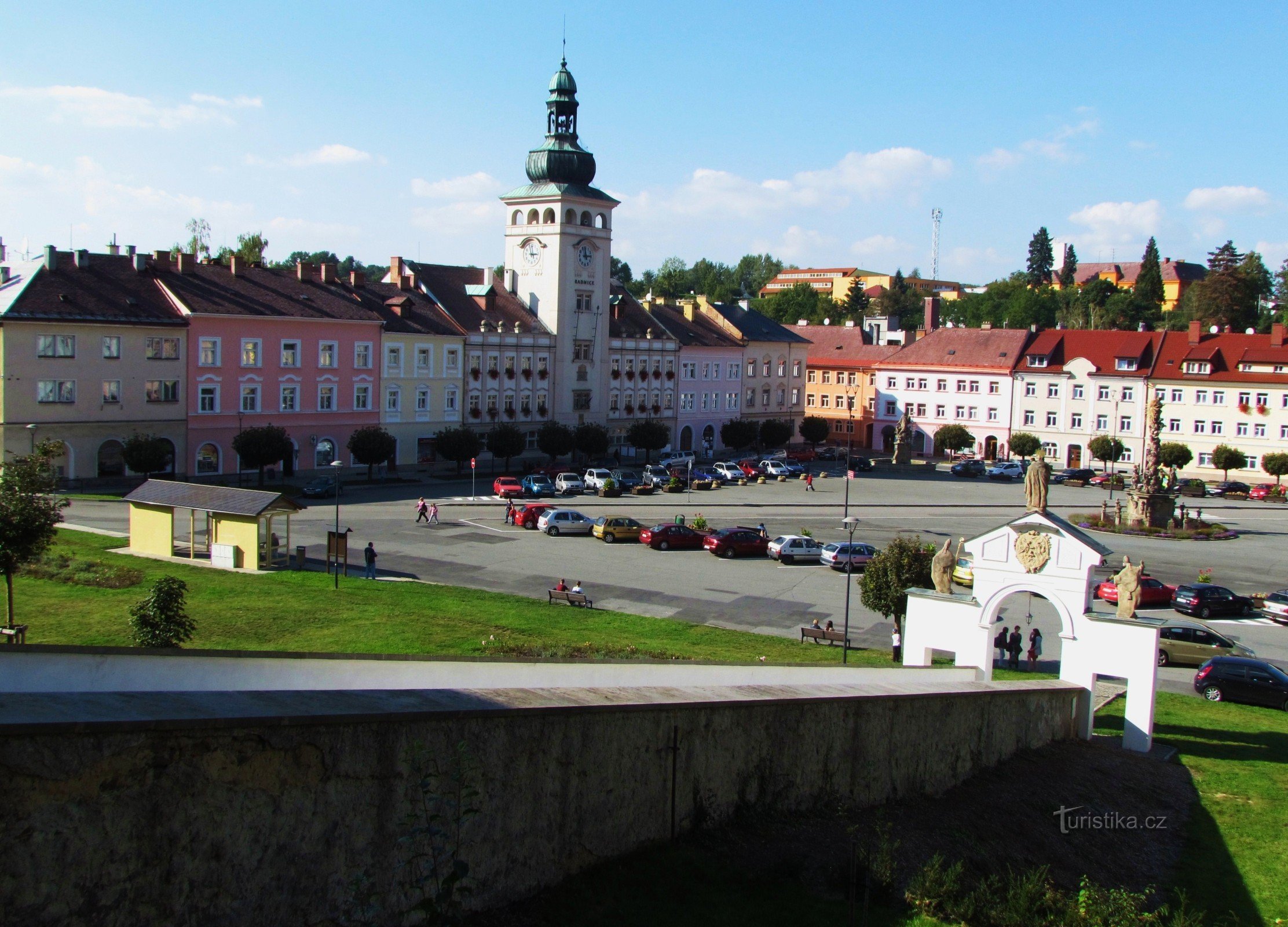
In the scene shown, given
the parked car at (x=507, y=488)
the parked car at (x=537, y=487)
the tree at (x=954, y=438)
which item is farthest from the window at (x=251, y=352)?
the tree at (x=954, y=438)

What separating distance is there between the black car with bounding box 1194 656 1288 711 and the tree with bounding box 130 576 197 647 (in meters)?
23.0

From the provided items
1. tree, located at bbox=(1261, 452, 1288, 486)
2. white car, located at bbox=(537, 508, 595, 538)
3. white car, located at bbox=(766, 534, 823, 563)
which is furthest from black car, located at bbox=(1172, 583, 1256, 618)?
tree, located at bbox=(1261, 452, 1288, 486)

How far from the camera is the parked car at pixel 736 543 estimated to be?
42906 mm

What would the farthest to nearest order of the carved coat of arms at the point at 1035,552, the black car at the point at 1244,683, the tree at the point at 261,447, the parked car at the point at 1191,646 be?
the tree at the point at 261,447
the parked car at the point at 1191,646
the black car at the point at 1244,683
the carved coat of arms at the point at 1035,552

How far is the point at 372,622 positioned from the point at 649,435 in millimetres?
48269

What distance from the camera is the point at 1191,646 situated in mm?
30453

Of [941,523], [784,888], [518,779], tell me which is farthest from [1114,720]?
[941,523]

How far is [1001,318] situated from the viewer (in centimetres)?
13750

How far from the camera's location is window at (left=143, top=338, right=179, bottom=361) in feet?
173

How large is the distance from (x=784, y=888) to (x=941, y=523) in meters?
43.5

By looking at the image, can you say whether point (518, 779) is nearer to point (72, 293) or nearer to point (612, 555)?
point (612, 555)

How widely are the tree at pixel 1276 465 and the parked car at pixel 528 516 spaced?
1850 inches

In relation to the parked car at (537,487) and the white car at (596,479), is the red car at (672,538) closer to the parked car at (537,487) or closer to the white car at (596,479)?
the parked car at (537,487)

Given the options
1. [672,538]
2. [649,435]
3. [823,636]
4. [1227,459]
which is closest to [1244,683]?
[823,636]
